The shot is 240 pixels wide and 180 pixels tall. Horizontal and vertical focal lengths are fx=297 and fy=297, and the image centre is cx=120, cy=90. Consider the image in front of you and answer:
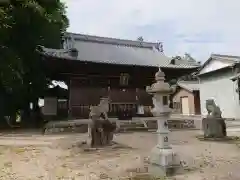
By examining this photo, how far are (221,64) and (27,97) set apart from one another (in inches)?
934

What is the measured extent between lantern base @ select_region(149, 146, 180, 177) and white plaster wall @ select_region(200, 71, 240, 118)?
79.2ft

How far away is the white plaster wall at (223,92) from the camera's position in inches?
1203

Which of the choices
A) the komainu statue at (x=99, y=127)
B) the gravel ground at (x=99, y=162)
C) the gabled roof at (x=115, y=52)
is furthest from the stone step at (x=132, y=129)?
the komainu statue at (x=99, y=127)

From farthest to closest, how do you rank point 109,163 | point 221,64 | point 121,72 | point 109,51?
point 221,64, point 109,51, point 121,72, point 109,163

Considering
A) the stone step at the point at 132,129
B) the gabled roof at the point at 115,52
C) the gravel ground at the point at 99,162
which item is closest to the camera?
the gravel ground at the point at 99,162

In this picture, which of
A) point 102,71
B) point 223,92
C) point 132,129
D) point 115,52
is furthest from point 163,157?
point 223,92

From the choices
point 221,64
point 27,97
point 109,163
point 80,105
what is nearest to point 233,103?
point 221,64

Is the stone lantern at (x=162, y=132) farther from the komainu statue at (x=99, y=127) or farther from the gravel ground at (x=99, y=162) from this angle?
the komainu statue at (x=99, y=127)

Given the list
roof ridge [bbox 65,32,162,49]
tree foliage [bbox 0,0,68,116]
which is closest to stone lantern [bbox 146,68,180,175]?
tree foliage [bbox 0,0,68,116]

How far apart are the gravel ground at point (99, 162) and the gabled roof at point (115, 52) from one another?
10856 millimetres

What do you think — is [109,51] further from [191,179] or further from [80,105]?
[191,179]

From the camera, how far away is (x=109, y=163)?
30.0ft

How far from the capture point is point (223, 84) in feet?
108

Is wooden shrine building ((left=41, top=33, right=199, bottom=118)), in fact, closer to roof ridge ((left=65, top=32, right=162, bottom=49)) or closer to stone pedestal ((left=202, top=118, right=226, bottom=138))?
roof ridge ((left=65, top=32, right=162, bottom=49))
